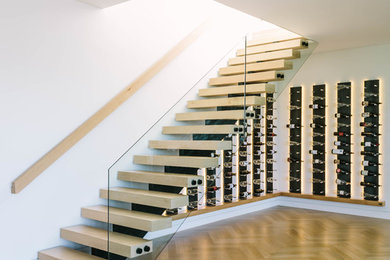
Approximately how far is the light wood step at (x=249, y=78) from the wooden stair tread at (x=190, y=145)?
127cm

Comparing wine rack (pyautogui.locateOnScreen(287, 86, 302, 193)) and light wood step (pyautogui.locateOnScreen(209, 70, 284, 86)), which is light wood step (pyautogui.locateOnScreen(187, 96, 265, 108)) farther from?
wine rack (pyautogui.locateOnScreen(287, 86, 302, 193))

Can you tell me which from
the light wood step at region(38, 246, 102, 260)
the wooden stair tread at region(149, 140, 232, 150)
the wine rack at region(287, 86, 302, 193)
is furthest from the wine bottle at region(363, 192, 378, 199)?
the light wood step at region(38, 246, 102, 260)

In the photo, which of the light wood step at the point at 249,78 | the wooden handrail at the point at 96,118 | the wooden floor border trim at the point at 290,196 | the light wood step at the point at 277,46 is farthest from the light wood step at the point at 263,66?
the wooden floor border trim at the point at 290,196

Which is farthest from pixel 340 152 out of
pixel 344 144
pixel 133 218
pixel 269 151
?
pixel 133 218

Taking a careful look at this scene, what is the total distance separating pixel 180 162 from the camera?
4770 mm

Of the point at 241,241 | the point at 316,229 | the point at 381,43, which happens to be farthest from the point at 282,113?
the point at 241,241

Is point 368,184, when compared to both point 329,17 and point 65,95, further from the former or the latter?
point 65,95

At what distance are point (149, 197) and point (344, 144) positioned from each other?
15.2 feet

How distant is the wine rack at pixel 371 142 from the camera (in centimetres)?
712

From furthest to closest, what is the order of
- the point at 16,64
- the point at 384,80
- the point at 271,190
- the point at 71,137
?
the point at 271,190
the point at 384,80
the point at 71,137
the point at 16,64

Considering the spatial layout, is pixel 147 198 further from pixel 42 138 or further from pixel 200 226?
pixel 200 226

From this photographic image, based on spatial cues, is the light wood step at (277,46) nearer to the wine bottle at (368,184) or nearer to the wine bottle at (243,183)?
the wine bottle at (243,183)

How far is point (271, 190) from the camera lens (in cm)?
821

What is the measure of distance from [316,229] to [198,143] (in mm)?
2670
